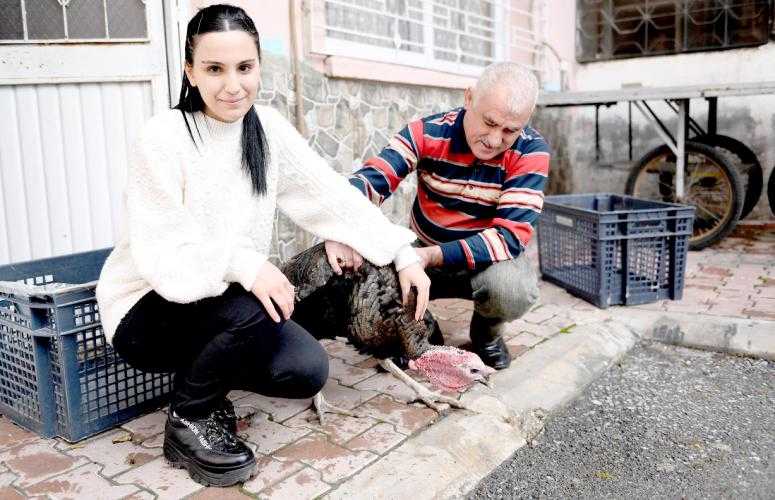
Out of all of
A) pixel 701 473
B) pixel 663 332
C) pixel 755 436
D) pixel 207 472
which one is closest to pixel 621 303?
pixel 663 332

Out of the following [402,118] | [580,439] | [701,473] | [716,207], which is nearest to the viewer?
[701,473]

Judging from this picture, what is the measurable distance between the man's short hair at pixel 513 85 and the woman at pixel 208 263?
0.96m

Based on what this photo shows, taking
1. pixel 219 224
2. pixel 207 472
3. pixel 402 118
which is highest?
pixel 402 118

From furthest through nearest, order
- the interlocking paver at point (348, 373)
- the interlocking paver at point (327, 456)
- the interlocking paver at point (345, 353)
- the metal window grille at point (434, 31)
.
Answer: the metal window grille at point (434, 31), the interlocking paver at point (345, 353), the interlocking paver at point (348, 373), the interlocking paver at point (327, 456)

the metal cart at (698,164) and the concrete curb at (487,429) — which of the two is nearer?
the concrete curb at (487,429)

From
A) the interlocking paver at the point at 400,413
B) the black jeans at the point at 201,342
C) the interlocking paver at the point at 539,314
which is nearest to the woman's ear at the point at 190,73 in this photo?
the black jeans at the point at 201,342

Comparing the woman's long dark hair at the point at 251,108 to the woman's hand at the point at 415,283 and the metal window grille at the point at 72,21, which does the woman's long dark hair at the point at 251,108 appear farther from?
the metal window grille at the point at 72,21

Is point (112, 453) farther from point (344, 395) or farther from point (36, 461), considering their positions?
Answer: point (344, 395)

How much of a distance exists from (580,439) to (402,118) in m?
3.72

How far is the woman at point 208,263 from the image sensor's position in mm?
1918

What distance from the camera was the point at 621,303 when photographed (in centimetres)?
412

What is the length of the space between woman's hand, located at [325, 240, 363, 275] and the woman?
23cm

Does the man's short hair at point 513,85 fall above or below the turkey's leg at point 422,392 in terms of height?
above

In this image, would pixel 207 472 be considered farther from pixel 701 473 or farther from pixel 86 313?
pixel 701 473
